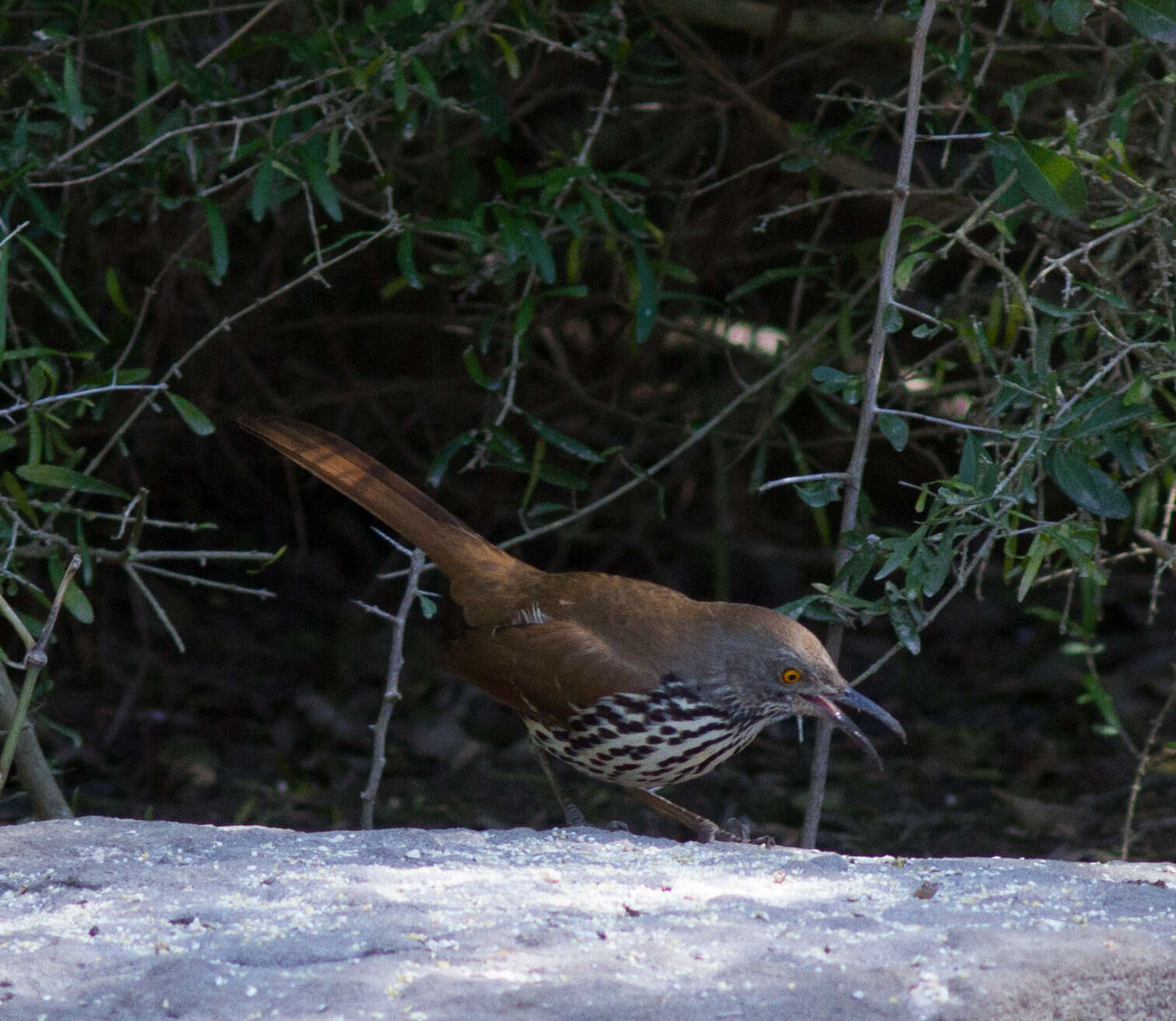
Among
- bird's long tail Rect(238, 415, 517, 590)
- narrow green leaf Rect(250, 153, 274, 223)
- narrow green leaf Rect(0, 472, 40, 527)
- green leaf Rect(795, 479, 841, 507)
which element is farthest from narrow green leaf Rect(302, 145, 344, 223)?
green leaf Rect(795, 479, 841, 507)

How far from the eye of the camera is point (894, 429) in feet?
10.1

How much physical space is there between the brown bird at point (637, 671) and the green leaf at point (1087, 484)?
628mm

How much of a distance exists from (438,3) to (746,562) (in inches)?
134

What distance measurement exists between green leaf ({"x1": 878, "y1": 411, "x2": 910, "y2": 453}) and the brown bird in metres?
0.48

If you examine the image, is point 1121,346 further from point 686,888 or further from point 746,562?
point 746,562

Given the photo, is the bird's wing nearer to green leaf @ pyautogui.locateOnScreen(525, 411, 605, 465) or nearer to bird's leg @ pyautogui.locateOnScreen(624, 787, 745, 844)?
bird's leg @ pyautogui.locateOnScreen(624, 787, 745, 844)

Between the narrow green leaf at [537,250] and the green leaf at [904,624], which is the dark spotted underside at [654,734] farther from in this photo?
the narrow green leaf at [537,250]

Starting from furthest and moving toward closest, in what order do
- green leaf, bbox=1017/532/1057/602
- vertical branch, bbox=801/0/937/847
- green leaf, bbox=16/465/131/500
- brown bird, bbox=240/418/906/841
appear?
brown bird, bbox=240/418/906/841 → green leaf, bbox=16/465/131/500 → vertical branch, bbox=801/0/937/847 → green leaf, bbox=1017/532/1057/602

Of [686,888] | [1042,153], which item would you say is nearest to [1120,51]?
[1042,153]

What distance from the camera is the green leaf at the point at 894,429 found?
120 inches

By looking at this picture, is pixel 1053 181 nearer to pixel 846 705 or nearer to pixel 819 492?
pixel 819 492

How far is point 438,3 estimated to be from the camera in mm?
3521

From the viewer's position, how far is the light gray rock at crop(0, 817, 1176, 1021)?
1971mm

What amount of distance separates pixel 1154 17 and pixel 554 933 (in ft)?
6.66
